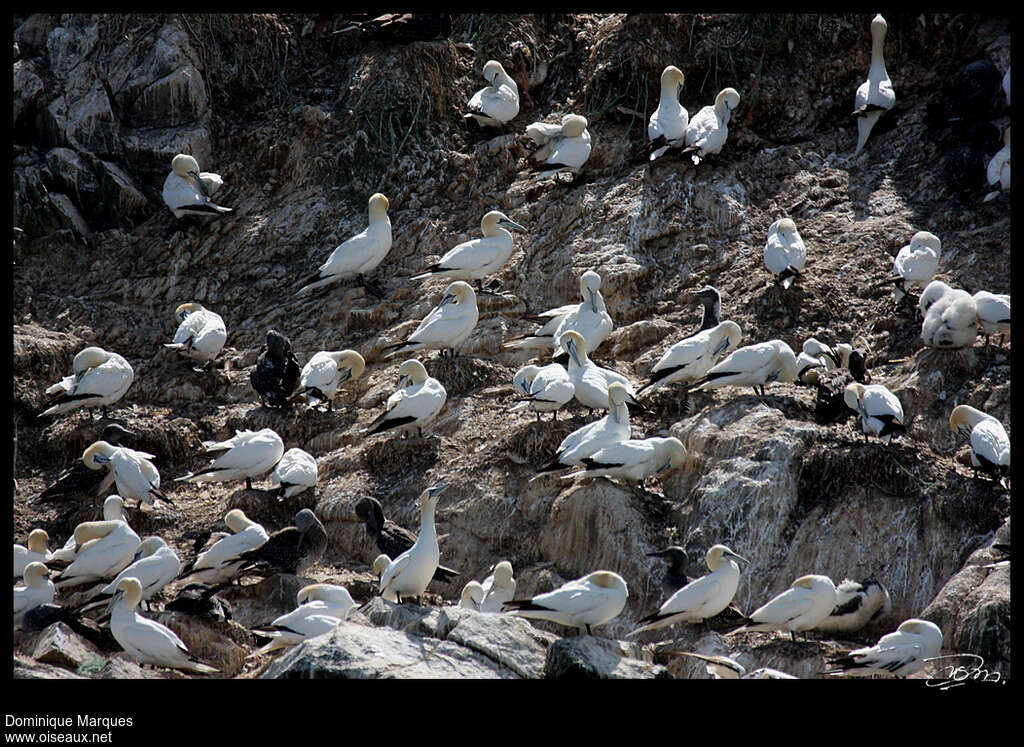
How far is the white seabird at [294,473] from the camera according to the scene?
1184cm

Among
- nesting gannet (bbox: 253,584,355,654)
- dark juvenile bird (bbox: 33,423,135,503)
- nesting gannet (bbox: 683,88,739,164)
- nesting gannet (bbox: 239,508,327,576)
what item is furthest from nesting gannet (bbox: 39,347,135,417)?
nesting gannet (bbox: 683,88,739,164)

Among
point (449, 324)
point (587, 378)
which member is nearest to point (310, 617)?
point (587, 378)

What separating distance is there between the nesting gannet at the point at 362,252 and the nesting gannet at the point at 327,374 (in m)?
1.32

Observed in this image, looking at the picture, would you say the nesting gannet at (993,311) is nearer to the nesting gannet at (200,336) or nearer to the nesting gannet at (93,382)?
the nesting gannet at (200,336)

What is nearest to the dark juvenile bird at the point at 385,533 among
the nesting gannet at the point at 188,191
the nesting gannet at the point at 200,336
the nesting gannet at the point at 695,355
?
the nesting gannet at the point at 695,355

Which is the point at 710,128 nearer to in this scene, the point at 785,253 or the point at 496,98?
the point at 785,253

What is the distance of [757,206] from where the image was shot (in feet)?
49.3

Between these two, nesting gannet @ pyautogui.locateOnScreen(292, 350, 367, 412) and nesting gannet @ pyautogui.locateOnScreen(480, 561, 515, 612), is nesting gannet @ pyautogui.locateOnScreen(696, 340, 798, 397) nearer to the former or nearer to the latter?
nesting gannet @ pyautogui.locateOnScreen(480, 561, 515, 612)

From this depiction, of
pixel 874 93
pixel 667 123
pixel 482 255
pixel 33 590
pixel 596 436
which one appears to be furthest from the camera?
pixel 874 93

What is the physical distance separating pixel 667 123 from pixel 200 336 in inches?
240

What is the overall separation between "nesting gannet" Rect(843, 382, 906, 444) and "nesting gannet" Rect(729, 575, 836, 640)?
5.68 feet

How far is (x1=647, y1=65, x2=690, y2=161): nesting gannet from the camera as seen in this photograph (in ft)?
48.9

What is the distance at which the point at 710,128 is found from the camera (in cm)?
1493

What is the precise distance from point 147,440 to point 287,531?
9.91 ft
